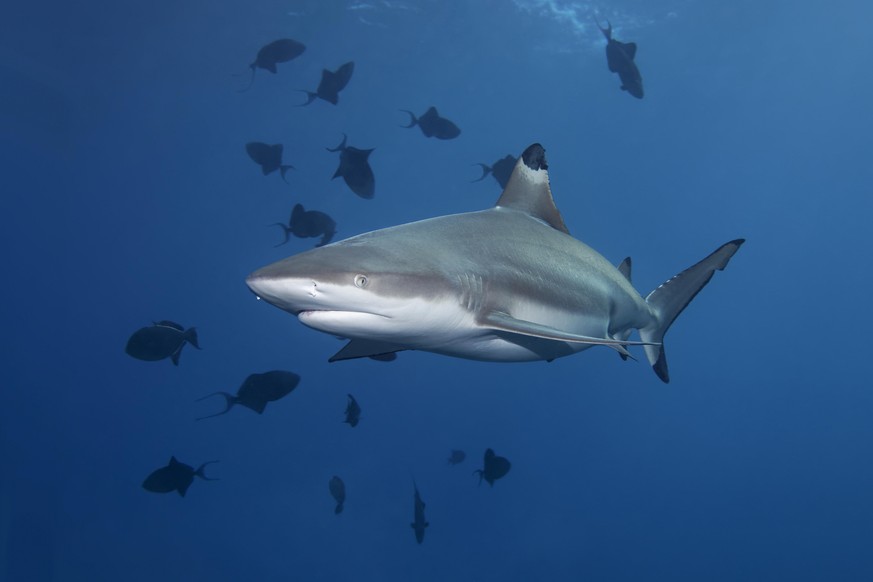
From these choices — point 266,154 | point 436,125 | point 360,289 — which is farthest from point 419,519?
point 266,154

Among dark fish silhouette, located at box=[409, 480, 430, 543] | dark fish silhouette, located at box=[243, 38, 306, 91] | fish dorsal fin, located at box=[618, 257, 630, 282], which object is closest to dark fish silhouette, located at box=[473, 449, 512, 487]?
dark fish silhouette, located at box=[409, 480, 430, 543]

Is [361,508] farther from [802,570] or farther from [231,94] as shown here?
[802,570]

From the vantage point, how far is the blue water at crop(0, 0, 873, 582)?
22453mm

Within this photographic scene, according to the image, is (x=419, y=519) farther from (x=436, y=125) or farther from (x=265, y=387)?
(x=436, y=125)

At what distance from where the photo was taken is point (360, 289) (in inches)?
93.0

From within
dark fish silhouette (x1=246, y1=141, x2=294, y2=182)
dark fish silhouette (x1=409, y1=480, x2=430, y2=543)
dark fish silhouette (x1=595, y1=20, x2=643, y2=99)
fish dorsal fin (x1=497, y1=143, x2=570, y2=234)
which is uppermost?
dark fish silhouette (x1=595, y1=20, x2=643, y2=99)

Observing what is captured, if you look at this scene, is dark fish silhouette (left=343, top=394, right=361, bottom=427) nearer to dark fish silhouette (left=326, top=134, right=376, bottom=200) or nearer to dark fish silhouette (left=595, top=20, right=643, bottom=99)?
dark fish silhouette (left=326, top=134, right=376, bottom=200)

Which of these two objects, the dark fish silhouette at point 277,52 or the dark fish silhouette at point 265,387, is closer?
the dark fish silhouette at point 265,387

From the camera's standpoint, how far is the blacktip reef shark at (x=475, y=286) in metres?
2.38

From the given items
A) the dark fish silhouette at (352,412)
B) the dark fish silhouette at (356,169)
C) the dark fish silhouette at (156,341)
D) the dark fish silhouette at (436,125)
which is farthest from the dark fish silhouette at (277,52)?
the dark fish silhouette at (352,412)

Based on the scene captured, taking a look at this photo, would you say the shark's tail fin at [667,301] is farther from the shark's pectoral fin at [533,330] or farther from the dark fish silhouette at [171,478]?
the dark fish silhouette at [171,478]

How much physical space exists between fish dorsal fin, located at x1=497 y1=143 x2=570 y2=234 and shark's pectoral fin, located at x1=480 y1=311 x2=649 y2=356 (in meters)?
1.54

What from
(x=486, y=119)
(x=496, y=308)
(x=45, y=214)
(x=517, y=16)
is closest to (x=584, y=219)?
(x=486, y=119)

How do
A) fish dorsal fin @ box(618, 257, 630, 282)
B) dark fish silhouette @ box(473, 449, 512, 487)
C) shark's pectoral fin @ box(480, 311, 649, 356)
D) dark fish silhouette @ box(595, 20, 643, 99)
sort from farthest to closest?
dark fish silhouette @ box(595, 20, 643, 99), dark fish silhouette @ box(473, 449, 512, 487), fish dorsal fin @ box(618, 257, 630, 282), shark's pectoral fin @ box(480, 311, 649, 356)
